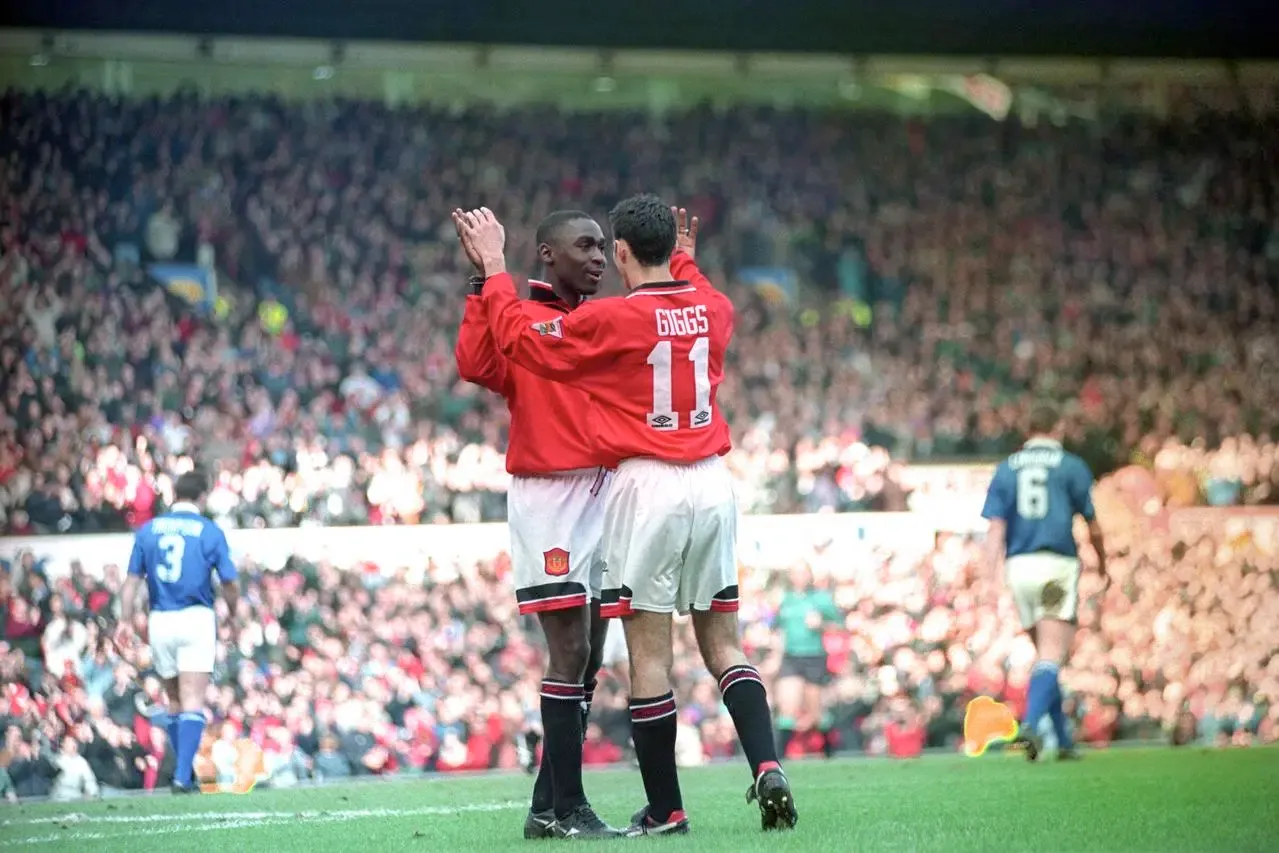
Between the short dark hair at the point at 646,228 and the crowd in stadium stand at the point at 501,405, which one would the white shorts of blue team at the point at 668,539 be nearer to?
the short dark hair at the point at 646,228

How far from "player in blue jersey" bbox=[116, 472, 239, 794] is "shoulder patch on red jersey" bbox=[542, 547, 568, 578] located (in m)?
5.23

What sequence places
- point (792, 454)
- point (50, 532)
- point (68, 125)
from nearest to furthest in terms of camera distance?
point (50, 532), point (792, 454), point (68, 125)

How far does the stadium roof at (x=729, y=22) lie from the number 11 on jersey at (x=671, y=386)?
1286 centimetres

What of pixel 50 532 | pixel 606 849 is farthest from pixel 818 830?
pixel 50 532

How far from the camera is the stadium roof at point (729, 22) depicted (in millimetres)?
19172

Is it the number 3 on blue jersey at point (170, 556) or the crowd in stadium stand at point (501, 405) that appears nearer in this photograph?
the number 3 on blue jersey at point (170, 556)

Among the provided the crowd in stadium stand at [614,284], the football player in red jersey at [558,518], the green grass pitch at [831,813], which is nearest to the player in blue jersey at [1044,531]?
the green grass pitch at [831,813]

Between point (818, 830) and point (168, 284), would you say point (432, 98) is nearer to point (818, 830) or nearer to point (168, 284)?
point (168, 284)

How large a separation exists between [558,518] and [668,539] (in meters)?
0.67

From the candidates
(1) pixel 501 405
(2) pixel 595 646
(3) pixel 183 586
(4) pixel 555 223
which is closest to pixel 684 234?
(4) pixel 555 223

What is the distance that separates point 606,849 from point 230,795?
4.82 metres

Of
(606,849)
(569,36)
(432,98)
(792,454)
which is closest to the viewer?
(606,849)

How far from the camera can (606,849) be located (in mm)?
5945

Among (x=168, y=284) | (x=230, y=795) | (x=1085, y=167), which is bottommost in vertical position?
(x=230, y=795)
